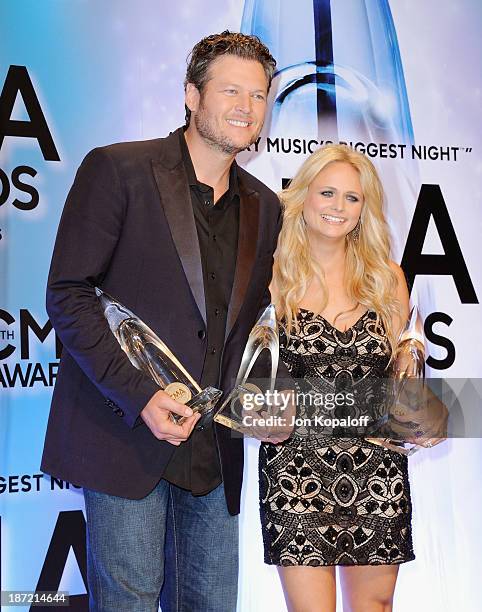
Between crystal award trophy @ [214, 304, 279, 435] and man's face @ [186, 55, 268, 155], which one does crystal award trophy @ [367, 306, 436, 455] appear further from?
man's face @ [186, 55, 268, 155]

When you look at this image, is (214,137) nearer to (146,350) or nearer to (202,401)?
(146,350)

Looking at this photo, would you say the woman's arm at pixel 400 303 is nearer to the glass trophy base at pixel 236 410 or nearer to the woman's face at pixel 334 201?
the woman's face at pixel 334 201

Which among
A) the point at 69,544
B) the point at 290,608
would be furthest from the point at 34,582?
the point at 290,608

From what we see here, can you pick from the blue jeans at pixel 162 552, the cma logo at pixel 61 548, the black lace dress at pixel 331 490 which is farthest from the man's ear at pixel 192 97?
the cma logo at pixel 61 548

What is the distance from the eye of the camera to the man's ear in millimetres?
2308

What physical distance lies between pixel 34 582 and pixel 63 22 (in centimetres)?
218

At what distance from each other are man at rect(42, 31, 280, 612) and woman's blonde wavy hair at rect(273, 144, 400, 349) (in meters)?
0.44

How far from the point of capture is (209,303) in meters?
2.16

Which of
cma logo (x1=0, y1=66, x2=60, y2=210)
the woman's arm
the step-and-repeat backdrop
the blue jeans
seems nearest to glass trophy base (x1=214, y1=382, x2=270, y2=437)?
the blue jeans

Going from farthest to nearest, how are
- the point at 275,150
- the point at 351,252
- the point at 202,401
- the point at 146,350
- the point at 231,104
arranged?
1. the point at 275,150
2. the point at 351,252
3. the point at 231,104
4. the point at 146,350
5. the point at 202,401

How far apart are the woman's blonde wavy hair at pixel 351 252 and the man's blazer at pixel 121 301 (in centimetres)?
55

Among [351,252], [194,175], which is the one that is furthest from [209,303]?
[351,252]

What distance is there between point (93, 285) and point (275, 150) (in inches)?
63.9

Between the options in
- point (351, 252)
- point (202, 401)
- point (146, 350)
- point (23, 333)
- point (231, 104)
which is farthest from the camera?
point (23, 333)
